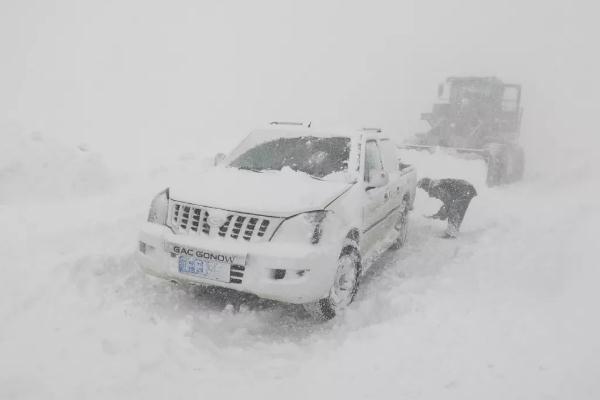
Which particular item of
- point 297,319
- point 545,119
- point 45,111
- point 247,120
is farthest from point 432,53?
point 297,319

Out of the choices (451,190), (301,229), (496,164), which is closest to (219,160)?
(301,229)

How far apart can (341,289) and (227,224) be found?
1220mm

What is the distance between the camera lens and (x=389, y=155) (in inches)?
237

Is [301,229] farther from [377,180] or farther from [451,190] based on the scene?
[451,190]

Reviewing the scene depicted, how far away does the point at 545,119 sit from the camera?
1827 centimetres

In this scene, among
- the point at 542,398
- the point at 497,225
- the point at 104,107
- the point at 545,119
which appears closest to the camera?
the point at 542,398

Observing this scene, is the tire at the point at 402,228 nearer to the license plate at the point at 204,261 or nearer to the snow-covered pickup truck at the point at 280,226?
the snow-covered pickup truck at the point at 280,226

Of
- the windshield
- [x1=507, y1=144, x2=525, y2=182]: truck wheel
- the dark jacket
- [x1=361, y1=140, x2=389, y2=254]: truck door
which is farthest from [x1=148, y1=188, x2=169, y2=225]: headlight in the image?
[x1=507, y1=144, x2=525, y2=182]: truck wheel

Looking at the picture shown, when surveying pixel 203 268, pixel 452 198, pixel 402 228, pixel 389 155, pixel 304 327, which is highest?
pixel 389 155

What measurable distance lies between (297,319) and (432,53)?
1306 inches

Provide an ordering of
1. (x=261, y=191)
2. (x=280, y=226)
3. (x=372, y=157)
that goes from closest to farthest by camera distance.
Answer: (x=280, y=226) → (x=261, y=191) → (x=372, y=157)

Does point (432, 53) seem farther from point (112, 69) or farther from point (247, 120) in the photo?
point (112, 69)

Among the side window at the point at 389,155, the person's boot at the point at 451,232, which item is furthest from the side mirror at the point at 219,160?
the person's boot at the point at 451,232

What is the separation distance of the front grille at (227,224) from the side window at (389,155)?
2275mm
